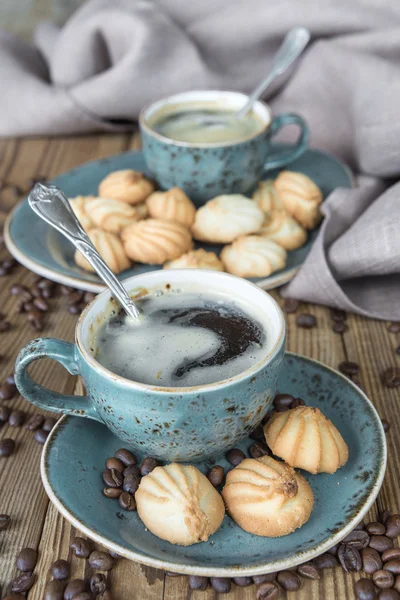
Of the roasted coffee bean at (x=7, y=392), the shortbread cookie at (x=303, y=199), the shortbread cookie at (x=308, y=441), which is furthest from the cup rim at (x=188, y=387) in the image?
the shortbread cookie at (x=303, y=199)

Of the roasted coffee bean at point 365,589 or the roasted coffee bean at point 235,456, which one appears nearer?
the roasted coffee bean at point 365,589

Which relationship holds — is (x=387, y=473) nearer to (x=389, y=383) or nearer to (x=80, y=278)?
(x=389, y=383)

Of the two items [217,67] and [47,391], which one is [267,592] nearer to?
[47,391]

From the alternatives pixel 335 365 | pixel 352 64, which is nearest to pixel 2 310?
pixel 335 365

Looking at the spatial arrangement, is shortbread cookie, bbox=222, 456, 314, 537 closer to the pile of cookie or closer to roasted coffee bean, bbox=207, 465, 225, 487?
roasted coffee bean, bbox=207, 465, 225, 487

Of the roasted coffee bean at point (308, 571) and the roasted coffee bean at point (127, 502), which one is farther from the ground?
the roasted coffee bean at point (127, 502)

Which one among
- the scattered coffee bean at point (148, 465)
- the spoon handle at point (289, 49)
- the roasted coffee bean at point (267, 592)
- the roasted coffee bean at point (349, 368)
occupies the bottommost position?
the roasted coffee bean at point (349, 368)

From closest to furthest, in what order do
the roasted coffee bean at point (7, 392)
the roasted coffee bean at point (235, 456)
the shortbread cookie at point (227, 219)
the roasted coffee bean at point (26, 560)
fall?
the roasted coffee bean at point (26, 560)
the roasted coffee bean at point (235, 456)
the roasted coffee bean at point (7, 392)
the shortbread cookie at point (227, 219)

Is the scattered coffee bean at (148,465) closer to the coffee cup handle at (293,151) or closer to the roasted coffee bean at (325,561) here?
the roasted coffee bean at (325,561)

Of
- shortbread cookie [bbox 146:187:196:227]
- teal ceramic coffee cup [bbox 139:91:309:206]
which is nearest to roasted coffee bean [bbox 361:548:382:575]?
shortbread cookie [bbox 146:187:196:227]
